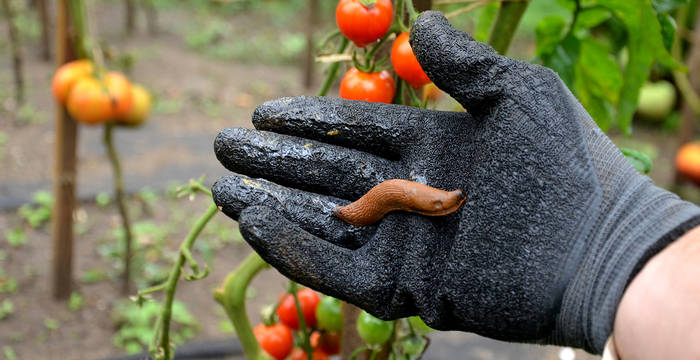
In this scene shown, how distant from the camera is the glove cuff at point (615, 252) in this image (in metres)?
0.73

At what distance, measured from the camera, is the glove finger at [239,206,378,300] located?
78 centimetres

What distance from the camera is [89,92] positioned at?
181 centimetres

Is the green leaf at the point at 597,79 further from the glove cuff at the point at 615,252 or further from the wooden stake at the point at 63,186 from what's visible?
the wooden stake at the point at 63,186

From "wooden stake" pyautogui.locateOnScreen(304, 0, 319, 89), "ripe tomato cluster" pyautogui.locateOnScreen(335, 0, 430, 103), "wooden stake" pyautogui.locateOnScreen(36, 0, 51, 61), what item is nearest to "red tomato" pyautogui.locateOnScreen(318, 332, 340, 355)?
"ripe tomato cluster" pyautogui.locateOnScreen(335, 0, 430, 103)

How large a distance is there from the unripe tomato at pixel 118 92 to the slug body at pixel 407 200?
51.0 inches

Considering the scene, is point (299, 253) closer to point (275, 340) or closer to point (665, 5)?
point (275, 340)

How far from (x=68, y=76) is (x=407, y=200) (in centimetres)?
140

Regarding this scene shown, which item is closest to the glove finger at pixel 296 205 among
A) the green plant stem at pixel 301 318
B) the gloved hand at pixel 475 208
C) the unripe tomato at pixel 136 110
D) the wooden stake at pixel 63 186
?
the gloved hand at pixel 475 208

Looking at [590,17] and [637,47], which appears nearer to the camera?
[637,47]

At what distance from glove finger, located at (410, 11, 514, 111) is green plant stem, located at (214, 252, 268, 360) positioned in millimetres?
446

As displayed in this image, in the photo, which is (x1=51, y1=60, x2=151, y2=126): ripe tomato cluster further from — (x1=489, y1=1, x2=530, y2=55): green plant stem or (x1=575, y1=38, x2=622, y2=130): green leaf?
(x1=575, y1=38, x2=622, y2=130): green leaf

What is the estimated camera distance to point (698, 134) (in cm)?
455

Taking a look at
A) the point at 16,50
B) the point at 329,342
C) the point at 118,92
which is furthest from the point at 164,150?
the point at 329,342

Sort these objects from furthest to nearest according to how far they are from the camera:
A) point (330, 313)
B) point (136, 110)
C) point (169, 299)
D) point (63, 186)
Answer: point (136, 110) < point (63, 186) < point (330, 313) < point (169, 299)
